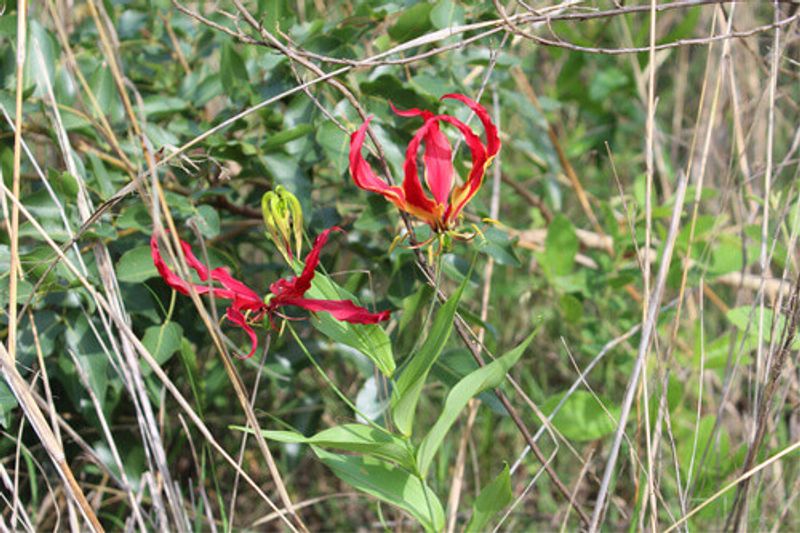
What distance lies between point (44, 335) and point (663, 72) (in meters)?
1.71

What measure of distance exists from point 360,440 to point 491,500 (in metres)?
0.14

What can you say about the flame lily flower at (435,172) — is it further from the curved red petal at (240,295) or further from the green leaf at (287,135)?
the green leaf at (287,135)

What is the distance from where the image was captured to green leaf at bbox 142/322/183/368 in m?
1.03

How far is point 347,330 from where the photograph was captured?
0.80 meters

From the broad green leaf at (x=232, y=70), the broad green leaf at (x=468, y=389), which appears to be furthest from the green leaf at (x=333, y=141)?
the broad green leaf at (x=468, y=389)

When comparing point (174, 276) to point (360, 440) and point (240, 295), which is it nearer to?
point (240, 295)

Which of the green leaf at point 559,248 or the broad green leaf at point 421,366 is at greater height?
the broad green leaf at point 421,366

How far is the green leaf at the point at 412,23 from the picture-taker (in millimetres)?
1085

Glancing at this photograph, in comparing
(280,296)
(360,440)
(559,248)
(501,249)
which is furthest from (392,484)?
(559,248)

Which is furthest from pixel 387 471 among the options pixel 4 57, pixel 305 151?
pixel 4 57

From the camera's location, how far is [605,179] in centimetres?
195

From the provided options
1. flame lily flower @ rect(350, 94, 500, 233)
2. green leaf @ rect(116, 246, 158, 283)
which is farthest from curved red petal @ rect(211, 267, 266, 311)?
green leaf @ rect(116, 246, 158, 283)

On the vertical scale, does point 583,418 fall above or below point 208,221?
below

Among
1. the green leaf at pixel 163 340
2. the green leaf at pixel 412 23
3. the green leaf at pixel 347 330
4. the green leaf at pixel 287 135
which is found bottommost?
the green leaf at pixel 163 340
